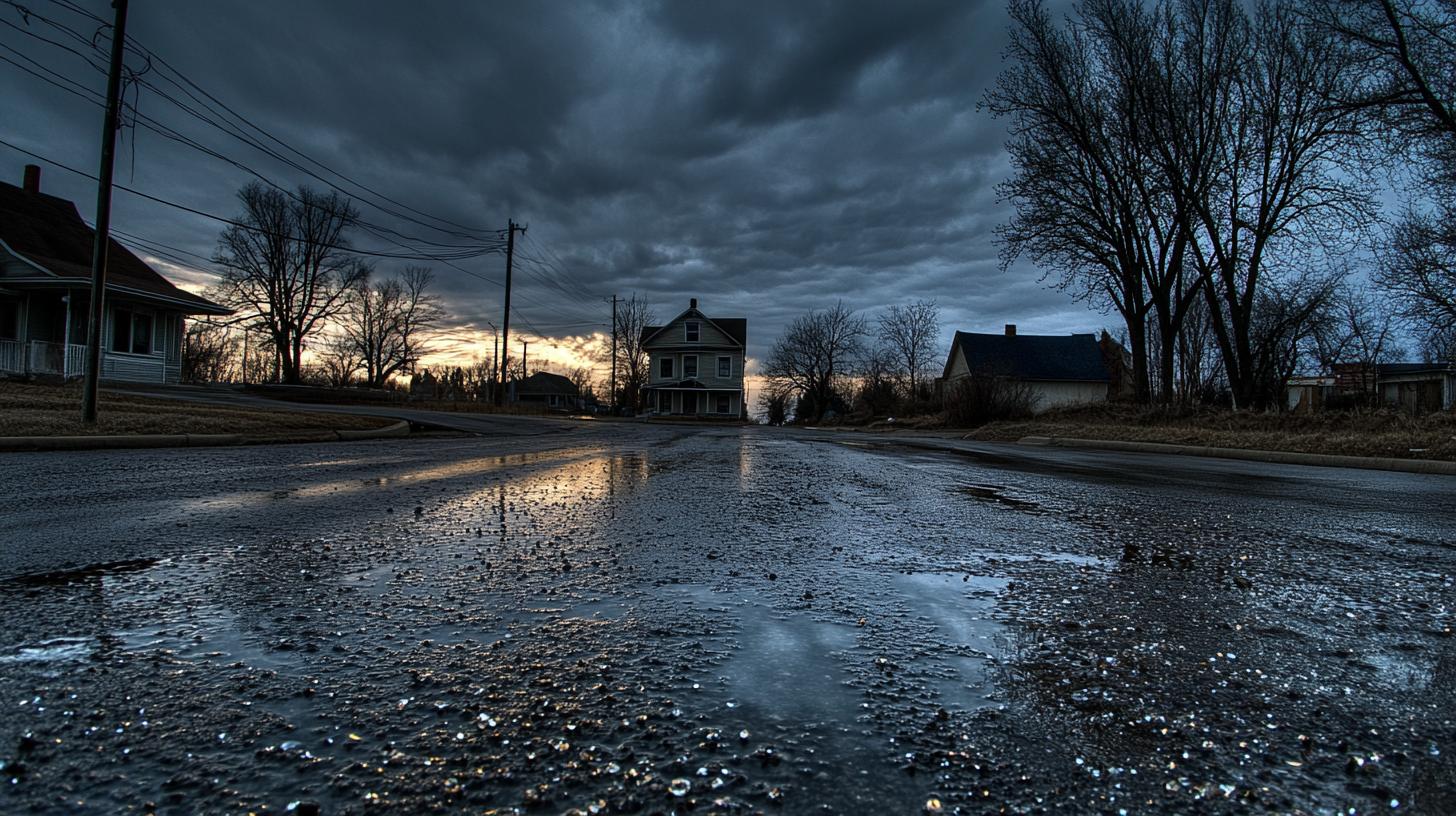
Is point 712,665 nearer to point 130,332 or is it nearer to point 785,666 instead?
point 785,666

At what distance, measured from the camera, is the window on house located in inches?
1037

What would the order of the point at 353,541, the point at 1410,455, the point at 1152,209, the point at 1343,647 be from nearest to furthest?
the point at 1343,647 < the point at 353,541 < the point at 1410,455 < the point at 1152,209

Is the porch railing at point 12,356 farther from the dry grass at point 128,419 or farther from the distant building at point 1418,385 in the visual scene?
the distant building at point 1418,385

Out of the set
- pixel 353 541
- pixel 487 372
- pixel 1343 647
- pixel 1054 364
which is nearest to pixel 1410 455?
pixel 1343 647

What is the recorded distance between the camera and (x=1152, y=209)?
826 inches

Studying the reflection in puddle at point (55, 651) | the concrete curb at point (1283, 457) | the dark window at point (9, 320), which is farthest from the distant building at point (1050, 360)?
the reflection in puddle at point (55, 651)

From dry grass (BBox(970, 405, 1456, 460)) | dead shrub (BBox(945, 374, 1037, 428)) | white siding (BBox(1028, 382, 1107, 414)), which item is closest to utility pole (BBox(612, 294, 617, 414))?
white siding (BBox(1028, 382, 1107, 414))

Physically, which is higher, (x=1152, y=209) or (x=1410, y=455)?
(x=1152, y=209)

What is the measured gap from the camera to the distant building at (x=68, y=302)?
22.5 metres

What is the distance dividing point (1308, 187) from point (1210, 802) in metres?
24.1

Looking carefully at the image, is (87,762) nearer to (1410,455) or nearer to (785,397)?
(1410,455)

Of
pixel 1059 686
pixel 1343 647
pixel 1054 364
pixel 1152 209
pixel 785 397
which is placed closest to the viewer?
pixel 1059 686

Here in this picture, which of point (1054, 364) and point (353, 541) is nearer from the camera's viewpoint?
point (353, 541)

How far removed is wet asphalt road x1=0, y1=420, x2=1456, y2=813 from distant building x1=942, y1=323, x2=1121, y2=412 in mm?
49121
